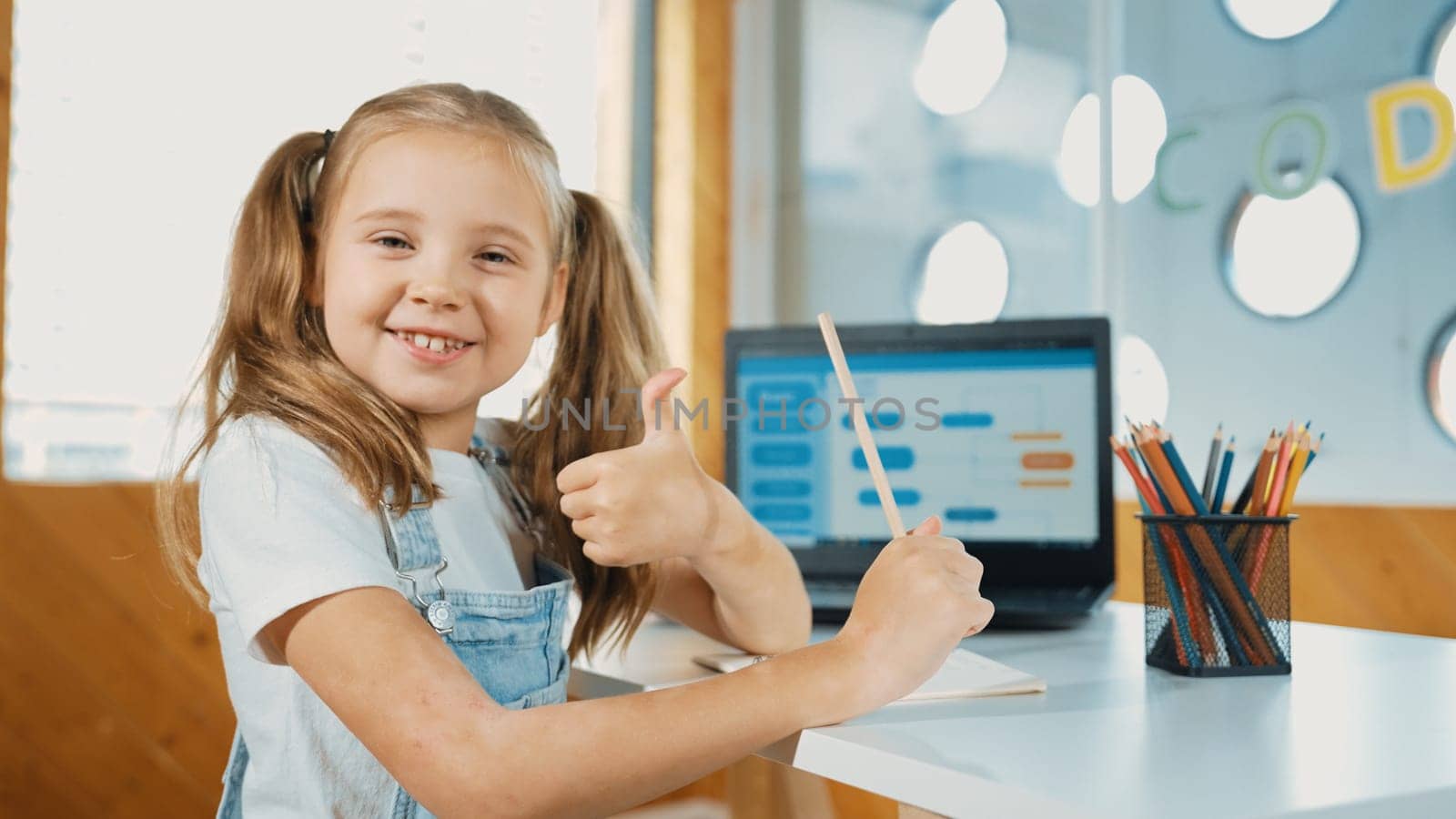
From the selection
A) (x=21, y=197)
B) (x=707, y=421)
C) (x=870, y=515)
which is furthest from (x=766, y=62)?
(x=870, y=515)

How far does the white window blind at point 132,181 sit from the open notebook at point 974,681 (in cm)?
134

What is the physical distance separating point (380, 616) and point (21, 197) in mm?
1510

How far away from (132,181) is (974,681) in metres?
1.70

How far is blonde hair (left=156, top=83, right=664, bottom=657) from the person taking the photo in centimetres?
78

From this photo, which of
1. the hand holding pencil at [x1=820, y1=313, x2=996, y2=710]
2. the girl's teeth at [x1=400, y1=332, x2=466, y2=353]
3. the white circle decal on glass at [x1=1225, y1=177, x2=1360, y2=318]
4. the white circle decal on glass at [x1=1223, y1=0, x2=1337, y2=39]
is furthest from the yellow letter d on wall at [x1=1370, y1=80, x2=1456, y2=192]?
the girl's teeth at [x1=400, y1=332, x2=466, y2=353]

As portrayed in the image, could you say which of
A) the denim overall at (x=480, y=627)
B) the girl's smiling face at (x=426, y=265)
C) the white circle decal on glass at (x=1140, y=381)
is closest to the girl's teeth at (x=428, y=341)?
the girl's smiling face at (x=426, y=265)

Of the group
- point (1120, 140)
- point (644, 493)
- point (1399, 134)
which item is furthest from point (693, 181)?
point (644, 493)

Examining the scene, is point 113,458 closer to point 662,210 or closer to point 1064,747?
point 662,210

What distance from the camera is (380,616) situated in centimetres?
63

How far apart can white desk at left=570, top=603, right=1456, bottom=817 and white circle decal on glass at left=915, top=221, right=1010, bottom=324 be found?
1.32m

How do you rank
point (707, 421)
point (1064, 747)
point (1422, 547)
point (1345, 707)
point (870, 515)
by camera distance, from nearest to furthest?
point (1064, 747), point (1345, 707), point (870, 515), point (1422, 547), point (707, 421)

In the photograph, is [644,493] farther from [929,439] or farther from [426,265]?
[929,439]

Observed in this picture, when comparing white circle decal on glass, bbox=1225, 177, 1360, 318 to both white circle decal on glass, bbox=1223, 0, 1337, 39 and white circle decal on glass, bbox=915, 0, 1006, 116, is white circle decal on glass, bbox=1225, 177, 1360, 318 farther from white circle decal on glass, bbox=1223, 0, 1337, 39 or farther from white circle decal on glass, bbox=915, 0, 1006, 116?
→ white circle decal on glass, bbox=915, 0, 1006, 116

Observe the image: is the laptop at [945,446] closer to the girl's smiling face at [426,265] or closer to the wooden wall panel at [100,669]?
the girl's smiling face at [426,265]
